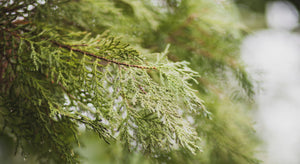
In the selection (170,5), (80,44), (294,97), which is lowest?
(80,44)

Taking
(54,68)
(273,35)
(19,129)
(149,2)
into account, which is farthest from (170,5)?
(273,35)

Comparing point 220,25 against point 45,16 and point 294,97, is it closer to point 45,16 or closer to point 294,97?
point 45,16

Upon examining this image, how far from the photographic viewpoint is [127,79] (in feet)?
2.01

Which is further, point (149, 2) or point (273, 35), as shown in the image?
point (273, 35)

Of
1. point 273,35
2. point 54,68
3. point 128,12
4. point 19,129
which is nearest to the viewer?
point 54,68

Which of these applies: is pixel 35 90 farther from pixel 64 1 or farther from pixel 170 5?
pixel 170 5

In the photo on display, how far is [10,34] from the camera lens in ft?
2.54

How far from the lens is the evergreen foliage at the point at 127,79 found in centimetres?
62

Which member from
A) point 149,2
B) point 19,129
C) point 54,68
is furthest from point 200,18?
point 19,129

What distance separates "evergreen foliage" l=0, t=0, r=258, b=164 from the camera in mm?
622

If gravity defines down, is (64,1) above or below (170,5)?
below

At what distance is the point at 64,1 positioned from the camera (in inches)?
38.4

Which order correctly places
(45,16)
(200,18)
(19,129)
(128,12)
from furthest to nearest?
(200,18)
(128,12)
(45,16)
(19,129)

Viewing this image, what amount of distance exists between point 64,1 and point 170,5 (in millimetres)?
640
